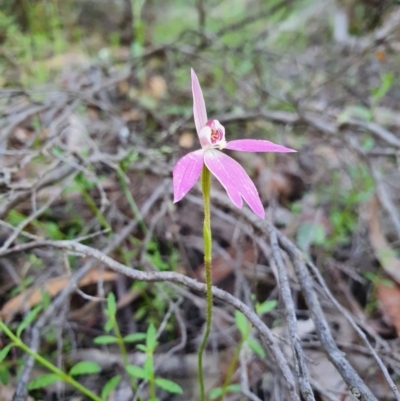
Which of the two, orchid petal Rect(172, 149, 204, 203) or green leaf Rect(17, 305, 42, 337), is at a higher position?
orchid petal Rect(172, 149, 204, 203)

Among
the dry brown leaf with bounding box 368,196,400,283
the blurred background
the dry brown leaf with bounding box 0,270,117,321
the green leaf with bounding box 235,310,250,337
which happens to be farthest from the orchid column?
the dry brown leaf with bounding box 368,196,400,283

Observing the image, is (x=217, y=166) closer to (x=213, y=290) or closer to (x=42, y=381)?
(x=213, y=290)

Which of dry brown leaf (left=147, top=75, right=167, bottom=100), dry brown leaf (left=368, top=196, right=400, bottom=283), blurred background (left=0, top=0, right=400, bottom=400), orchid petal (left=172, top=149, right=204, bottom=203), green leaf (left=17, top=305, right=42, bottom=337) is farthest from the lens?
dry brown leaf (left=147, top=75, right=167, bottom=100)

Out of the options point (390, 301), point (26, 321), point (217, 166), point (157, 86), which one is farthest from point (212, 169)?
point (157, 86)

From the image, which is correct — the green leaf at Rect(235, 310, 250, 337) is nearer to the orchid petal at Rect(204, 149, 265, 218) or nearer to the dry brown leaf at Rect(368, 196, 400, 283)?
the orchid petal at Rect(204, 149, 265, 218)

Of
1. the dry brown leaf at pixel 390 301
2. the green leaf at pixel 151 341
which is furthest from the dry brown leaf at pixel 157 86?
the green leaf at pixel 151 341

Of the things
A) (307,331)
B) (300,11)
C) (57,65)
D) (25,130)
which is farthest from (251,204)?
(300,11)
